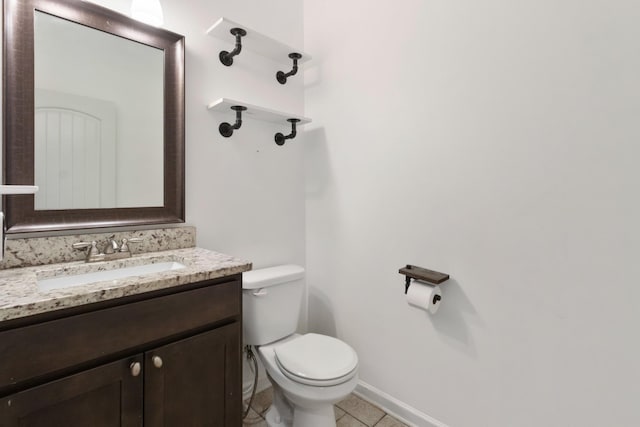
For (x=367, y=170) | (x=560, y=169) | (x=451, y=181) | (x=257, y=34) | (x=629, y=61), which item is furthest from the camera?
(x=367, y=170)

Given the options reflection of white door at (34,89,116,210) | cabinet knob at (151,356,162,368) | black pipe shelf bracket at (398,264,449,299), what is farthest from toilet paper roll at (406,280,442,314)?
reflection of white door at (34,89,116,210)

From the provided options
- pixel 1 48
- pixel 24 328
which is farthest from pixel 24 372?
pixel 1 48

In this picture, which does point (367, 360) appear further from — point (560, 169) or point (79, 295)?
point (79, 295)

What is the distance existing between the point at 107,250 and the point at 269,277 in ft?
2.30

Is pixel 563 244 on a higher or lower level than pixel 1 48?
lower

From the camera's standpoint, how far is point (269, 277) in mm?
1602

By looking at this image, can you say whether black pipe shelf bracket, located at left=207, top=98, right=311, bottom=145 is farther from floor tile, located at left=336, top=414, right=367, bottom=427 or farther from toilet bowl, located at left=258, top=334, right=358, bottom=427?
floor tile, located at left=336, top=414, right=367, bottom=427

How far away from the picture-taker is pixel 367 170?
1805mm

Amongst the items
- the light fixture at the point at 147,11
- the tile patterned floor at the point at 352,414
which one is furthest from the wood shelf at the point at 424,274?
the light fixture at the point at 147,11

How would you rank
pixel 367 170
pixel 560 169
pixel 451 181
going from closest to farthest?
pixel 560 169 < pixel 451 181 < pixel 367 170

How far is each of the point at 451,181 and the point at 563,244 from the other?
492 mm

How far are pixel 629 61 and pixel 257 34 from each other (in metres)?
1.52

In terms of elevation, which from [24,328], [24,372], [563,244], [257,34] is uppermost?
[257,34]

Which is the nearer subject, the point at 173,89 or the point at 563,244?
the point at 563,244
